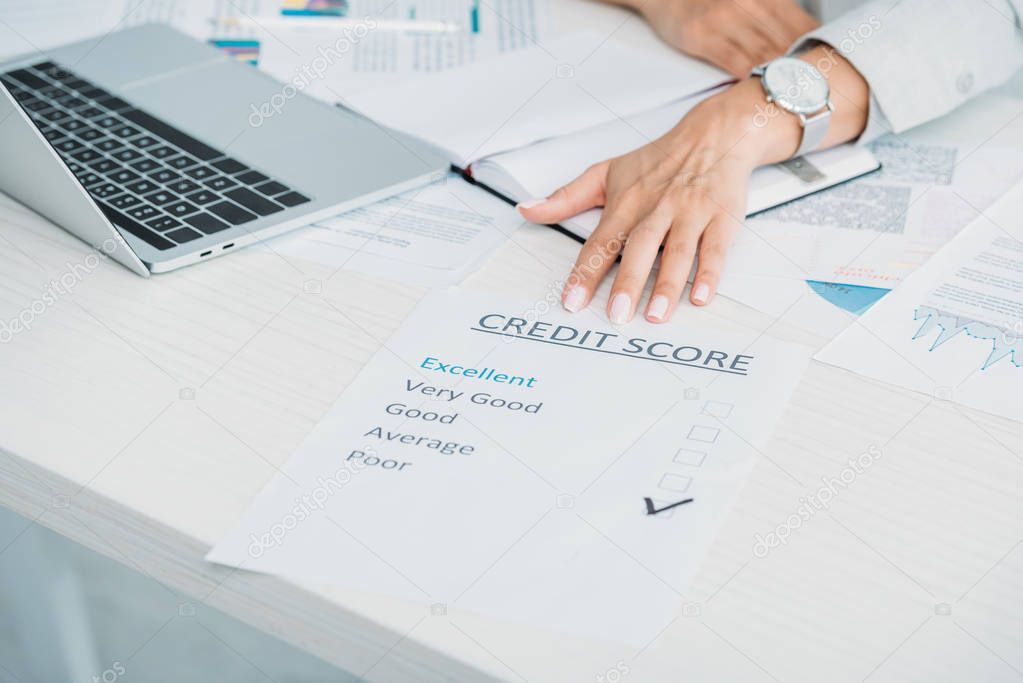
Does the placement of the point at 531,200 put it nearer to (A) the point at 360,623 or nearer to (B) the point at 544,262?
(B) the point at 544,262

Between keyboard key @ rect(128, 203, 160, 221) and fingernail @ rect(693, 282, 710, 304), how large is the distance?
47 centimetres

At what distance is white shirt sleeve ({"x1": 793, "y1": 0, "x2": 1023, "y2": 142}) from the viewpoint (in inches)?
42.3

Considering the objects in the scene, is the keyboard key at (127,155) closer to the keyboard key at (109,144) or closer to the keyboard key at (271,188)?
the keyboard key at (109,144)

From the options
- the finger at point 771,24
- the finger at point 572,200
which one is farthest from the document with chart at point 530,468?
the finger at point 771,24

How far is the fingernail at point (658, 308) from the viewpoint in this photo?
0.83m

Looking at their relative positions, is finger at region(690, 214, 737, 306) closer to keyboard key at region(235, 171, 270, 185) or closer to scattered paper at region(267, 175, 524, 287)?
scattered paper at region(267, 175, 524, 287)

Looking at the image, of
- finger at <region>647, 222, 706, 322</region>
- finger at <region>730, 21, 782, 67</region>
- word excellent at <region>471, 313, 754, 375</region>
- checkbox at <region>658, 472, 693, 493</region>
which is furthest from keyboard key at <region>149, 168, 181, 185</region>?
finger at <region>730, 21, 782, 67</region>

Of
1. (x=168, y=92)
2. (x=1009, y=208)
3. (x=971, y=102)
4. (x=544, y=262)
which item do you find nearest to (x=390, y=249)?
(x=544, y=262)

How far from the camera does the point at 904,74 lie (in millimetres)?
1083

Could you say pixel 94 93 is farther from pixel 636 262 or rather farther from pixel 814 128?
pixel 814 128

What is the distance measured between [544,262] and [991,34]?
59 cm

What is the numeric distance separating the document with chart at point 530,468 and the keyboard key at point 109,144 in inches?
14.9

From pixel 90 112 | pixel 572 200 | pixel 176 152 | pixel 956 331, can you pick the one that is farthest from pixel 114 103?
pixel 956 331

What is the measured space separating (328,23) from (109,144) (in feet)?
1.41
